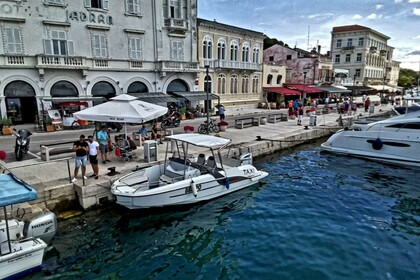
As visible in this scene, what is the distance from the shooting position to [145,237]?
364 inches

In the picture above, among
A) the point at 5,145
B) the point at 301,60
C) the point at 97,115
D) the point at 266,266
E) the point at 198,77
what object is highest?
the point at 301,60

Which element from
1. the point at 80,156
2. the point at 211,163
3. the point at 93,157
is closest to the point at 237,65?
the point at 211,163

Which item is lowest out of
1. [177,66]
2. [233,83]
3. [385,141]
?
[385,141]

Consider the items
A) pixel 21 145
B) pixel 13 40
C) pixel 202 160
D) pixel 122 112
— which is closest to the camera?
pixel 202 160

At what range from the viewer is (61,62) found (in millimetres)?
24359

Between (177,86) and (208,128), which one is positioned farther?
(177,86)

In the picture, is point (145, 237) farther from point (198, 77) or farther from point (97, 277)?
point (198, 77)

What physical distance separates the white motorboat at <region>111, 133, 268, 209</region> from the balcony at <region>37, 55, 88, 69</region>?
1663cm

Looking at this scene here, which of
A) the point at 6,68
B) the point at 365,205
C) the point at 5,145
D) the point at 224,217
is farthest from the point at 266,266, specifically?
the point at 6,68

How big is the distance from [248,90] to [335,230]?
33423 millimetres

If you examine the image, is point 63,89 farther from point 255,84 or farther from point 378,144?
point 255,84

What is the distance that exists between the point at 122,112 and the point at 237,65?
26.7 m

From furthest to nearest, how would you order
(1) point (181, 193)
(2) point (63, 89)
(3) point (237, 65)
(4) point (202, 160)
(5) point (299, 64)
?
1. (5) point (299, 64)
2. (3) point (237, 65)
3. (2) point (63, 89)
4. (4) point (202, 160)
5. (1) point (181, 193)

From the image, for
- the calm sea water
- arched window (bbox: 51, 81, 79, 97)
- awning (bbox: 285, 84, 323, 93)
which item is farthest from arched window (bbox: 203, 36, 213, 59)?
the calm sea water
